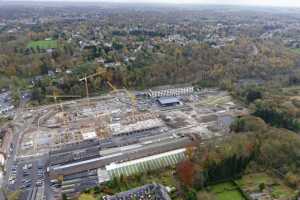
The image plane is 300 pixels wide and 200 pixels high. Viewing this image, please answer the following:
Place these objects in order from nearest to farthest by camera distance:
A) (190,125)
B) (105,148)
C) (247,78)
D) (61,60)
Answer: (105,148)
(190,125)
(247,78)
(61,60)

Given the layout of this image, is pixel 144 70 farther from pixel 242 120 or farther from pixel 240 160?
pixel 240 160

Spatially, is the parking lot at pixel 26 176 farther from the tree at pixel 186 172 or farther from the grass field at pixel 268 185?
the grass field at pixel 268 185

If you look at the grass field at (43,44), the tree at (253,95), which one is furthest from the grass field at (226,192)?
the grass field at (43,44)

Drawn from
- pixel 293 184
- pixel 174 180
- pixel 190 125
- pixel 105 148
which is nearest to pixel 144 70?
pixel 190 125

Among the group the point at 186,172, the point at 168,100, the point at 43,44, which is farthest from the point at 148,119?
the point at 43,44

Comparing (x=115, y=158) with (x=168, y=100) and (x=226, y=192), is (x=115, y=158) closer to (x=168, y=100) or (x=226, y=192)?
(x=226, y=192)

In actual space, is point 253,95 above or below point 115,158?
above
